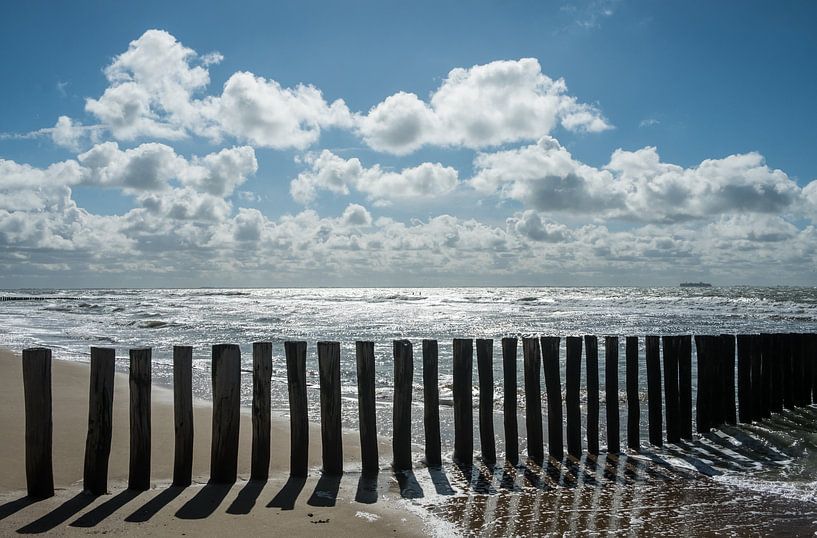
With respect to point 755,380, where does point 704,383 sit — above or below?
above

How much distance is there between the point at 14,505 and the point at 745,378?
9431mm

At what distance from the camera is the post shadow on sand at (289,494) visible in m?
5.62

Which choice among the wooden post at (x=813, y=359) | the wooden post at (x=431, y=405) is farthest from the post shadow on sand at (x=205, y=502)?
the wooden post at (x=813, y=359)

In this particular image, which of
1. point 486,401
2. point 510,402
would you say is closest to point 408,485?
point 486,401

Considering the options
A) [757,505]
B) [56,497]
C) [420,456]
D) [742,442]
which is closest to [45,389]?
[56,497]

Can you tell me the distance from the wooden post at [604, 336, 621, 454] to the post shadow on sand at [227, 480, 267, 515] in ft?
13.5

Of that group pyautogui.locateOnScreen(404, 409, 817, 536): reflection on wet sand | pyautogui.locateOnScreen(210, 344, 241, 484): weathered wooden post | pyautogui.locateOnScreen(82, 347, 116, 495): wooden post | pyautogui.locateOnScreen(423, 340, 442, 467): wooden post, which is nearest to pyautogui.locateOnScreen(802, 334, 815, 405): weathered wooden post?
pyautogui.locateOnScreen(404, 409, 817, 536): reflection on wet sand

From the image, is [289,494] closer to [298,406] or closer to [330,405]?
[298,406]

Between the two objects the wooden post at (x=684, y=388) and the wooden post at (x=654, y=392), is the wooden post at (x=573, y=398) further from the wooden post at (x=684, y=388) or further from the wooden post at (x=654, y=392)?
the wooden post at (x=684, y=388)

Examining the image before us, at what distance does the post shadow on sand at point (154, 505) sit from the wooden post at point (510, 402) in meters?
3.45

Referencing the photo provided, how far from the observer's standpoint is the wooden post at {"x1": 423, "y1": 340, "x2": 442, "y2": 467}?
23.1 ft

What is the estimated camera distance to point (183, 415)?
612 cm

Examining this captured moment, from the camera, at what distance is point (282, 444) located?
8172mm

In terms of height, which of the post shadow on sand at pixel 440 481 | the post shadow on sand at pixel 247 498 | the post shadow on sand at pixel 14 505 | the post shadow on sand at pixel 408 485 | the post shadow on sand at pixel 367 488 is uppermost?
the post shadow on sand at pixel 14 505
